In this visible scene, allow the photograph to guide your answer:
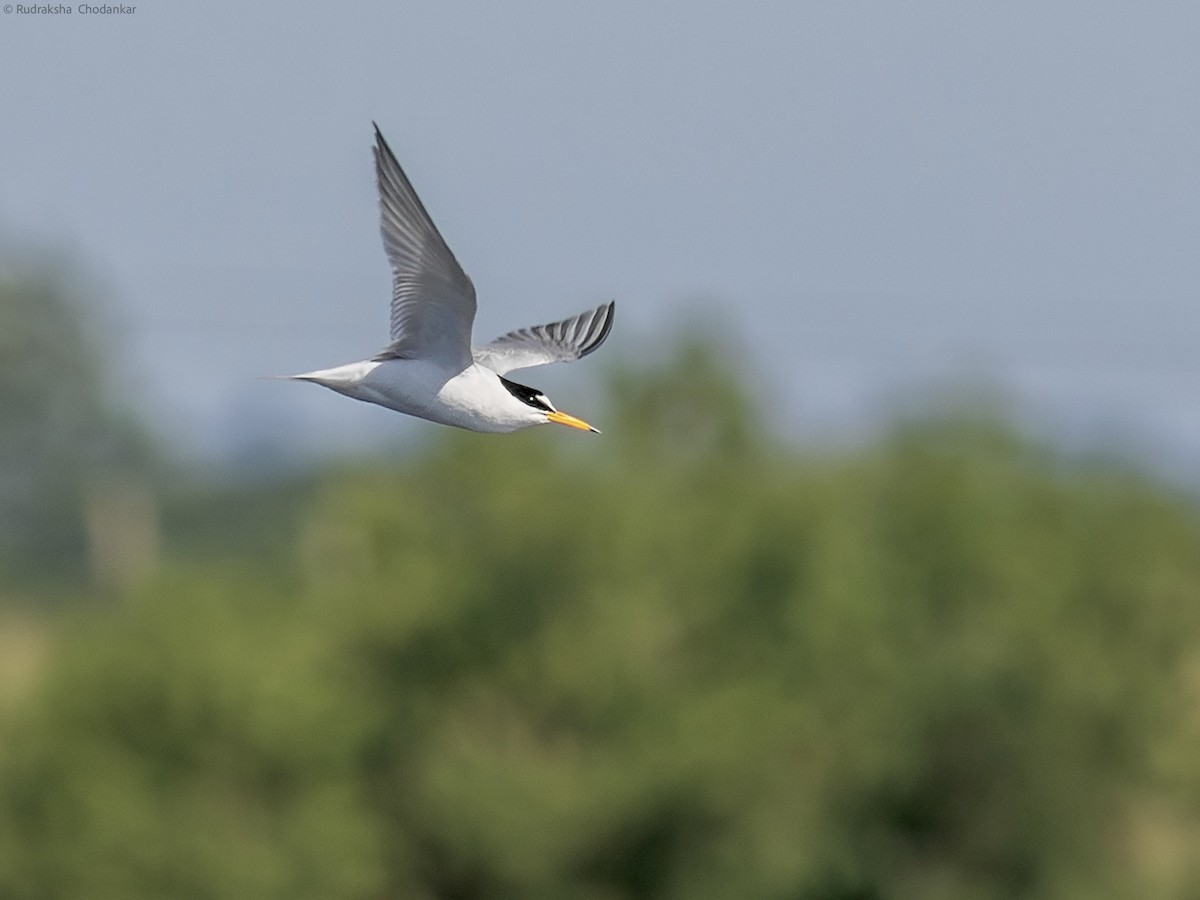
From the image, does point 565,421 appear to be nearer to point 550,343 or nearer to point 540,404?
point 540,404

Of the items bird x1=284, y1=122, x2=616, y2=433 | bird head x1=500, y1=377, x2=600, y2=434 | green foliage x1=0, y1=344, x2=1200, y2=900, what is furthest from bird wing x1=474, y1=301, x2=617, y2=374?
green foliage x1=0, y1=344, x2=1200, y2=900

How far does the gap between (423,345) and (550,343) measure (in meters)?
2.28

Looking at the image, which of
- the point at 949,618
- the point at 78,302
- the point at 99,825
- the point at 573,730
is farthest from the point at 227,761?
the point at 78,302

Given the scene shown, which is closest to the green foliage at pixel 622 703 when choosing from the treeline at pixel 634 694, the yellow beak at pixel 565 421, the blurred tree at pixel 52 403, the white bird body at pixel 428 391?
the treeline at pixel 634 694

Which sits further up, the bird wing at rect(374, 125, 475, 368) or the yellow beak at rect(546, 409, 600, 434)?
Answer: the bird wing at rect(374, 125, 475, 368)

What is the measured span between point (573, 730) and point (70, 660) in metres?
8.71

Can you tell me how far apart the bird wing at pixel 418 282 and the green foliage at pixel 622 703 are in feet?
92.0

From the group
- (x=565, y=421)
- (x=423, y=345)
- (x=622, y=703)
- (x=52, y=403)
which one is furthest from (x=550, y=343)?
(x=52, y=403)

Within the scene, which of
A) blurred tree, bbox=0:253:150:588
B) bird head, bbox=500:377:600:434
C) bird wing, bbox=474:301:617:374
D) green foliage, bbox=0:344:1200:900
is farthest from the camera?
blurred tree, bbox=0:253:150:588

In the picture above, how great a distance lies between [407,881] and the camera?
140 ft

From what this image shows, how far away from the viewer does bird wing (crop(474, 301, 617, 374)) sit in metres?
14.4

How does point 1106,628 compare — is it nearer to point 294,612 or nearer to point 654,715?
point 654,715

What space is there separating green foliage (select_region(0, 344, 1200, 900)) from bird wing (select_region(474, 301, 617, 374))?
26.0m

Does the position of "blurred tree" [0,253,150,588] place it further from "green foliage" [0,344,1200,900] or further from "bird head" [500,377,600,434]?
"bird head" [500,377,600,434]
